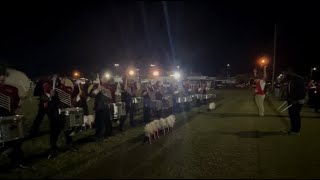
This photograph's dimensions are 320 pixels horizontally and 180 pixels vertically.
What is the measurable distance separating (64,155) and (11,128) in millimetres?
1979

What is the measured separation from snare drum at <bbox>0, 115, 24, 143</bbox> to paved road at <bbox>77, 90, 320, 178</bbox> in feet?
5.36

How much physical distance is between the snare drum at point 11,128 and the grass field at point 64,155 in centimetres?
70

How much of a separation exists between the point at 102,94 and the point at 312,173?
6.60m


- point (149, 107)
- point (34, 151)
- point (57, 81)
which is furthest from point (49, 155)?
point (149, 107)

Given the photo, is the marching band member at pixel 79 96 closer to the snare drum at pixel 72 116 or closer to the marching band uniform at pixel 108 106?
the marching band uniform at pixel 108 106

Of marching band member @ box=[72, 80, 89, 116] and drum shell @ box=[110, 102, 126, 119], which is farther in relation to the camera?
drum shell @ box=[110, 102, 126, 119]

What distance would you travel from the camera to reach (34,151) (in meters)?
10.8

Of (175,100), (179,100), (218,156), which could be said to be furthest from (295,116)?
(179,100)

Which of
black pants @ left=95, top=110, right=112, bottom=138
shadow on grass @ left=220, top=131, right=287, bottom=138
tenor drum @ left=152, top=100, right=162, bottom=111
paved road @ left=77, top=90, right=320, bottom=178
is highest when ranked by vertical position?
tenor drum @ left=152, top=100, right=162, bottom=111

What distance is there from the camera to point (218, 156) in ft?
32.4

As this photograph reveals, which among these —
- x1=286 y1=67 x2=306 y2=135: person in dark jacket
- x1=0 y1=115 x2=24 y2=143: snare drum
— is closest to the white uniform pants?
x1=286 y1=67 x2=306 y2=135: person in dark jacket

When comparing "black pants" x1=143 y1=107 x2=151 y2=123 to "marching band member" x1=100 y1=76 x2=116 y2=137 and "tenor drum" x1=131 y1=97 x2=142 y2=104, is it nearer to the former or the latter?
"tenor drum" x1=131 y1=97 x2=142 y2=104

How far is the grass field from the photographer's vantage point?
27.6ft

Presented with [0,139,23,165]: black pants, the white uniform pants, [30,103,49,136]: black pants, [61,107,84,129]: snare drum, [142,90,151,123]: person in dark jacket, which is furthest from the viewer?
the white uniform pants
